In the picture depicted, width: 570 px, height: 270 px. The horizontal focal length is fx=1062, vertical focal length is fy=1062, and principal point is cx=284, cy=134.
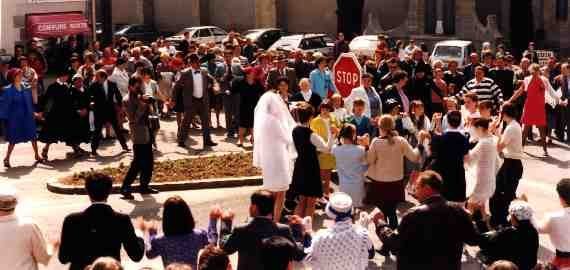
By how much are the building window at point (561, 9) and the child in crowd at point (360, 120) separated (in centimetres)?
3120

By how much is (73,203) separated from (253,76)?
17.7 ft

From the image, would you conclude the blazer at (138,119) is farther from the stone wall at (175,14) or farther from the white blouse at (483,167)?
the stone wall at (175,14)

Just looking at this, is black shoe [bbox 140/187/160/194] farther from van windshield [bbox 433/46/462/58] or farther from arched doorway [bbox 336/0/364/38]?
arched doorway [bbox 336/0/364/38]

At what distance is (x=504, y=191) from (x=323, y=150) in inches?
91.3

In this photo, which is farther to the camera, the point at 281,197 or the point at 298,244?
the point at 281,197

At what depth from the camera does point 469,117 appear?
48.8ft

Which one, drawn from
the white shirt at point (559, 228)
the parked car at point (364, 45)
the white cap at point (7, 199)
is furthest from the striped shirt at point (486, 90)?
the parked car at point (364, 45)

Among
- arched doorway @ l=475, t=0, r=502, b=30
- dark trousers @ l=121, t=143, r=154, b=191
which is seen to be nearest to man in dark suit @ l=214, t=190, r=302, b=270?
dark trousers @ l=121, t=143, r=154, b=191

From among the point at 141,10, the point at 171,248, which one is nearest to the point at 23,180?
the point at 171,248

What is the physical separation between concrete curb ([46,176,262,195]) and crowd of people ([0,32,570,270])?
0.46m

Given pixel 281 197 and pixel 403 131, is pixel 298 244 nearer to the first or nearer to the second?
pixel 281 197

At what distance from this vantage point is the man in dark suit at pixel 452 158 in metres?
12.4

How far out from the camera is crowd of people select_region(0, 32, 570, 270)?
840cm

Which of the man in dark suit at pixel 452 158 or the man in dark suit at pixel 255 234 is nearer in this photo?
the man in dark suit at pixel 255 234
